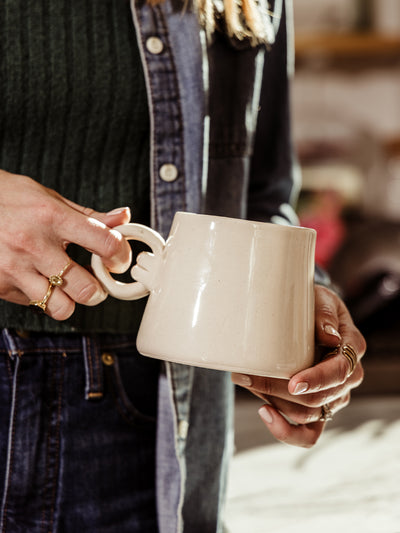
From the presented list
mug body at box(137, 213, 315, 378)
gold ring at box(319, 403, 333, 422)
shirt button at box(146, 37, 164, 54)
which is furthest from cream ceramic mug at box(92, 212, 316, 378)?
shirt button at box(146, 37, 164, 54)

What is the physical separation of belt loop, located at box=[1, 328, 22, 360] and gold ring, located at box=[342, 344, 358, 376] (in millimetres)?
284

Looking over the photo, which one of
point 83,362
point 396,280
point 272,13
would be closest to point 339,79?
point 396,280

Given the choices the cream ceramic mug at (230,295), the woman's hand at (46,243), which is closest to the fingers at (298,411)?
the cream ceramic mug at (230,295)

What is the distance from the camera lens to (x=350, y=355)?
0.56 m

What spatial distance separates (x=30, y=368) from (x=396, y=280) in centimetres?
231

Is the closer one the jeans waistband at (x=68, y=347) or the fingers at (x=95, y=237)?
the fingers at (x=95, y=237)

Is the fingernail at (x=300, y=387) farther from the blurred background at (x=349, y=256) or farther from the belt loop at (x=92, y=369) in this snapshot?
the blurred background at (x=349, y=256)

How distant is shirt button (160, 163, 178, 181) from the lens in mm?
658

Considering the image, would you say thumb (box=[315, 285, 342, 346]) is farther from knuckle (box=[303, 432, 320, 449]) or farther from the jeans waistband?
the jeans waistband

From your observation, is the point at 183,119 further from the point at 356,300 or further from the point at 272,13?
the point at 356,300

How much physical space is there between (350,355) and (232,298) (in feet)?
0.46

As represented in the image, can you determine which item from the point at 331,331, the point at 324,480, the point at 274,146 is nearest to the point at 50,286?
the point at 331,331

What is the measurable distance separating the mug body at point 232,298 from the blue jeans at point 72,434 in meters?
0.15

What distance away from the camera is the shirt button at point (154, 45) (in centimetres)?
64
